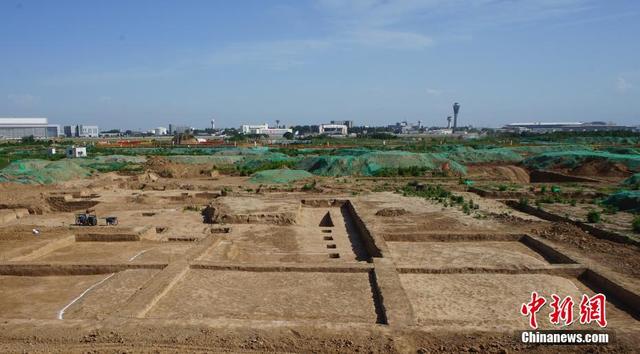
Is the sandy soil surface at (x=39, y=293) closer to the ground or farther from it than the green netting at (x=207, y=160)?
closer to the ground

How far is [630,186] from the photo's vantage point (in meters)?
19.7

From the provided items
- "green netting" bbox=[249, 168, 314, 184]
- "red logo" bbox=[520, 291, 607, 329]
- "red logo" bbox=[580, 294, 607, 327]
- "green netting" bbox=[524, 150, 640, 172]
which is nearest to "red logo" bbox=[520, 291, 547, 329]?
"red logo" bbox=[520, 291, 607, 329]

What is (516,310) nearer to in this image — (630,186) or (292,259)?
(292,259)

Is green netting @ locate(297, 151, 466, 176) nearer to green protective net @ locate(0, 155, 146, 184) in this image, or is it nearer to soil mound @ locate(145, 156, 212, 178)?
soil mound @ locate(145, 156, 212, 178)

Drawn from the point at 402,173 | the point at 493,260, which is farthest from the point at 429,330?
the point at 402,173

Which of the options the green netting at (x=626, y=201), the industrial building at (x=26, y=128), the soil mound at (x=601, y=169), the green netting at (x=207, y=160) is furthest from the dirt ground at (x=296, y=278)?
the industrial building at (x=26, y=128)

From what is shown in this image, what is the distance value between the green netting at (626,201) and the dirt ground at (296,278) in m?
3.09

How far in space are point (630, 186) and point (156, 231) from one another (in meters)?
19.1

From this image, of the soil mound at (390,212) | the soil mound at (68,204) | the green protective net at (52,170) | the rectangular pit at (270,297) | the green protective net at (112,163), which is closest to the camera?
the rectangular pit at (270,297)

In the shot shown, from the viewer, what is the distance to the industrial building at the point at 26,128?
99.4 m

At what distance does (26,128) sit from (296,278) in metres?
116

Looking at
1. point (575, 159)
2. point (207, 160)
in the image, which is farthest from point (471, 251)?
point (207, 160)

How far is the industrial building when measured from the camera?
9944 centimetres

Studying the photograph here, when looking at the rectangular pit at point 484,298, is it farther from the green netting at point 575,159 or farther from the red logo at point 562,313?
the green netting at point 575,159
